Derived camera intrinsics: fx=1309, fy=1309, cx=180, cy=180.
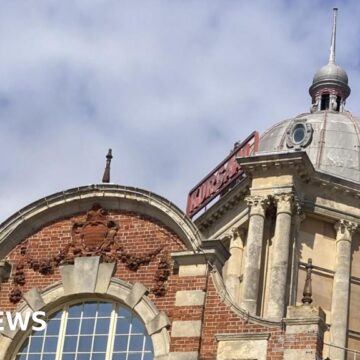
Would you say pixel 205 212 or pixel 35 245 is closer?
pixel 35 245

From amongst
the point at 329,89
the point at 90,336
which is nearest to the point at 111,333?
the point at 90,336

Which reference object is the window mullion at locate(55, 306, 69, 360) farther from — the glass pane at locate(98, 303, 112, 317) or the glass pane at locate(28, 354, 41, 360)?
the glass pane at locate(98, 303, 112, 317)

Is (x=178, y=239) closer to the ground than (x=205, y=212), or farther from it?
closer to the ground

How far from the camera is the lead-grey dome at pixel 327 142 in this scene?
4925cm

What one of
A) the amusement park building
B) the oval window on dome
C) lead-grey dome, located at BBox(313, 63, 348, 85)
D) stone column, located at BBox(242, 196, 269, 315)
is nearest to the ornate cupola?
lead-grey dome, located at BBox(313, 63, 348, 85)

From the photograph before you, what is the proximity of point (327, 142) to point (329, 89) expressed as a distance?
5289 millimetres

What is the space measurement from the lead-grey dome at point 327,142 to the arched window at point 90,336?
20630 millimetres

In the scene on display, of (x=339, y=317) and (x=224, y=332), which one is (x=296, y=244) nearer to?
(x=339, y=317)

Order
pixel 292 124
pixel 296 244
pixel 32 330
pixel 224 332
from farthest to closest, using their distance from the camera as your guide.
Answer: pixel 292 124 → pixel 296 244 → pixel 32 330 → pixel 224 332

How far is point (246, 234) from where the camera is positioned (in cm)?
4806

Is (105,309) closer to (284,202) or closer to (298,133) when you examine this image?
(284,202)

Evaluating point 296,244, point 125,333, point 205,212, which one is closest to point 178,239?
point 125,333

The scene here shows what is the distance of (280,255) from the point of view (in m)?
44.7

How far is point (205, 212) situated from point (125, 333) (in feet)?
72.1
